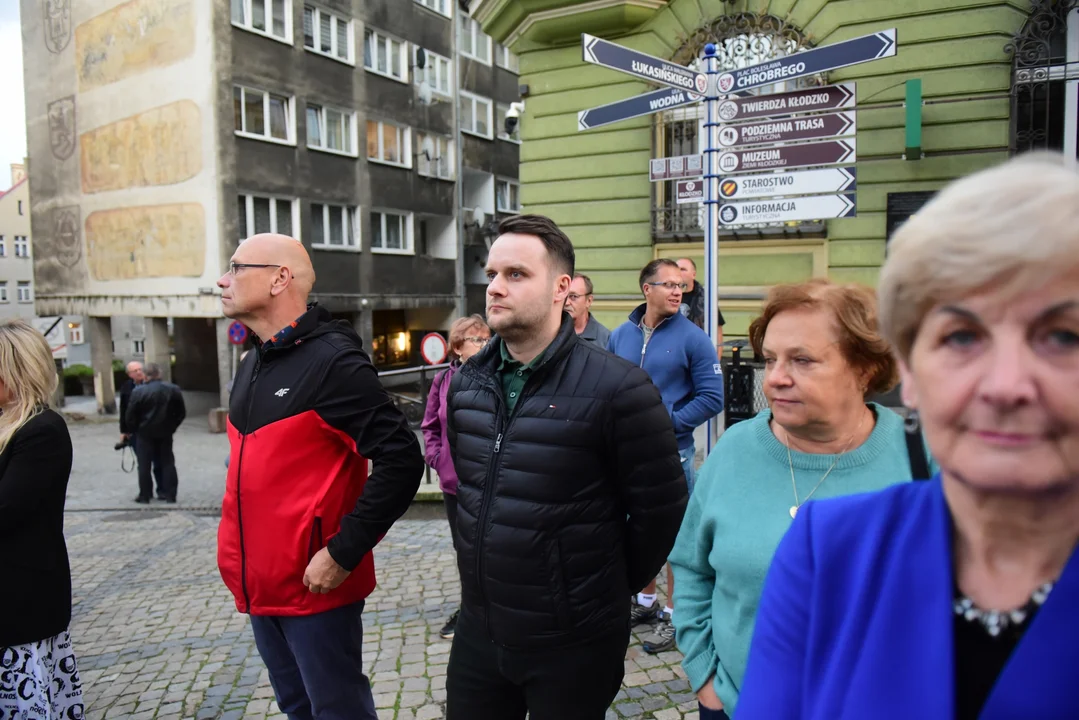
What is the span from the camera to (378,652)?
482 centimetres

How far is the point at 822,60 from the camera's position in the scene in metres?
4.89

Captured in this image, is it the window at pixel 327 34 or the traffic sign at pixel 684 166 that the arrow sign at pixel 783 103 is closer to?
the traffic sign at pixel 684 166

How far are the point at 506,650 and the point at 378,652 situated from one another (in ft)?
8.78

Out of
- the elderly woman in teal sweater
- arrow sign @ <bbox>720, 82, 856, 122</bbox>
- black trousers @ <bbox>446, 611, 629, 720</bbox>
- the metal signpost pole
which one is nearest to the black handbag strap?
the elderly woman in teal sweater

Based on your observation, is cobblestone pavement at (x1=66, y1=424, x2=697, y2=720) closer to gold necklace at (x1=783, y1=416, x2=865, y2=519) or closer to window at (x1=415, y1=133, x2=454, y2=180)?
gold necklace at (x1=783, y1=416, x2=865, y2=519)

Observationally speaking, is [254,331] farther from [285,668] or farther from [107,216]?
[107,216]

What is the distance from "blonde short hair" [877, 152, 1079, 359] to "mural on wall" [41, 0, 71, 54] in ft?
101

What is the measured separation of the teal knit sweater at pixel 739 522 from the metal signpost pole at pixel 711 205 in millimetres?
2801

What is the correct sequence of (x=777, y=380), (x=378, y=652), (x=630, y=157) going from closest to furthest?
(x=777, y=380) < (x=378, y=652) < (x=630, y=157)

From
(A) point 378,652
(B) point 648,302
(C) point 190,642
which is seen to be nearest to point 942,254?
(B) point 648,302

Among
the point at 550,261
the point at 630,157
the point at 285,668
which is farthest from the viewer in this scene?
the point at 630,157

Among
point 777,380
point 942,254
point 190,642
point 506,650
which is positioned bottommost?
point 190,642

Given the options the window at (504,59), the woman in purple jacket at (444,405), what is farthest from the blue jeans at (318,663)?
the window at (504,59)

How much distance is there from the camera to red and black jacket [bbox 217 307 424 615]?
9.58ft
